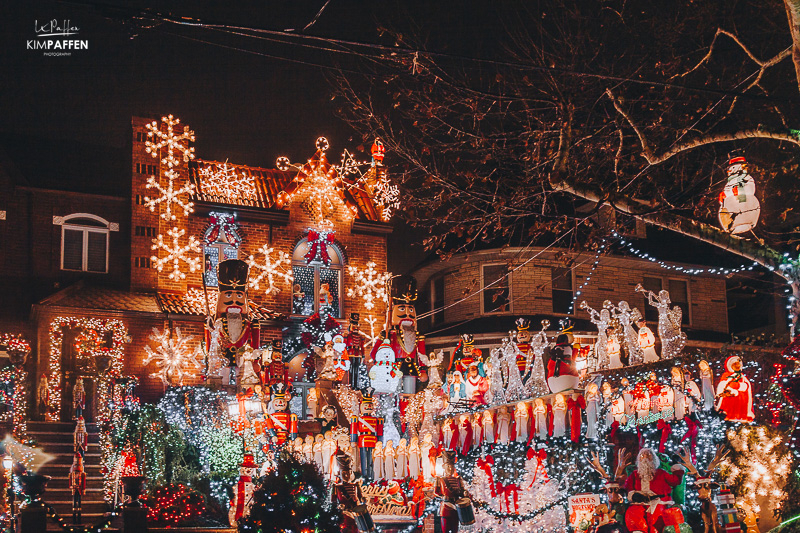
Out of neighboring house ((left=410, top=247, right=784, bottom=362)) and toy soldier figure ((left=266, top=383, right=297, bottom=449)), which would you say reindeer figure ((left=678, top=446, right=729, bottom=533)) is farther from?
neighboring house ((left=410, top=247, right=784, bottom=362))

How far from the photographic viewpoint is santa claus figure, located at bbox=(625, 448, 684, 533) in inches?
527

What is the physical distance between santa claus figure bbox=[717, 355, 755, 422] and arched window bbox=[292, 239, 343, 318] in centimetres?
1248

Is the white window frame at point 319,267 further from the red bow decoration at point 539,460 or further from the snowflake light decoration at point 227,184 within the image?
the red bow decoration at point 539,460

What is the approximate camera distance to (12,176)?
22672mm

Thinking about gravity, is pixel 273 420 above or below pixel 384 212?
below

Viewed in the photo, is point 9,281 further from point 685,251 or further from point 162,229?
point 685,251

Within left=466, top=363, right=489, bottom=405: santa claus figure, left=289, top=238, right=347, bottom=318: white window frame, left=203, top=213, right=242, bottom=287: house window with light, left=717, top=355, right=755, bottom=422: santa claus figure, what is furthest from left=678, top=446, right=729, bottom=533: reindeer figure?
left=203, top=213, right=242, bottom=287: house window with light

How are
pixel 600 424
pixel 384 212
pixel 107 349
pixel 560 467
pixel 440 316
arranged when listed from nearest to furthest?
1. pixel 600 424
2. pixel 560 467
3. pixel 107 349
4. pixel 384 212
5. pixel 440 316

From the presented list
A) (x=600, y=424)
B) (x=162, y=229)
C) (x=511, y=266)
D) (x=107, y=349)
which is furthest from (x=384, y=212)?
(x=511, y=266)

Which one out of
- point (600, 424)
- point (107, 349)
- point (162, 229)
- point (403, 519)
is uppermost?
point (162, 229)

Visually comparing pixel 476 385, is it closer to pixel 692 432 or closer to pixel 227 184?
pixel 692 432

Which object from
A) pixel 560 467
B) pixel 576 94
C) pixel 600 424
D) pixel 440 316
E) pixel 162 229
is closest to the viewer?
pixel 576 94

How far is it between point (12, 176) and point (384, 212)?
32.6ft

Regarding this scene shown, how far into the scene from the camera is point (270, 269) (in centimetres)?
2403
